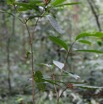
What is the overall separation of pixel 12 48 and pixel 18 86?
5.20ft

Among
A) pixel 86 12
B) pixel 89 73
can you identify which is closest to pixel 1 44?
pixel 89 73

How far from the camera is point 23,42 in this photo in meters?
6.49

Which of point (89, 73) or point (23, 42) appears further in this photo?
point (23, 42)

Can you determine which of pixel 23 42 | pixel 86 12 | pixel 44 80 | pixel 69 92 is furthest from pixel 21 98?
pixel 86 12

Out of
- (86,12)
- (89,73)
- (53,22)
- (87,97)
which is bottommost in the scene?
(87,97)

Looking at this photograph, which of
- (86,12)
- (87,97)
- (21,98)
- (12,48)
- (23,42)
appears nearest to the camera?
(21,98)

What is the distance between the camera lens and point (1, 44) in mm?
5547

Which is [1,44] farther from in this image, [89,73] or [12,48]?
→ [89,73]

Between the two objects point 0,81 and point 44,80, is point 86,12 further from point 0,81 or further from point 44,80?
point 44,80

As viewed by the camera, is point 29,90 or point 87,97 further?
point 29,90

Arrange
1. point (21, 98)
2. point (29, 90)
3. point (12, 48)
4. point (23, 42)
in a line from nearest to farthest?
point (21, 98)
point (29, 90)
point (12, 48)
point (23, 42)

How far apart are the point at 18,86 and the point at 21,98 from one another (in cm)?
81

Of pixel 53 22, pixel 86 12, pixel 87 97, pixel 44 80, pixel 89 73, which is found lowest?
pixel 87 97

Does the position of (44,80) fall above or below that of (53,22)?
below
